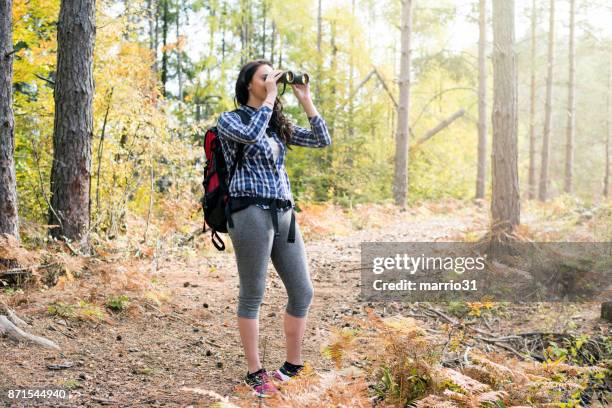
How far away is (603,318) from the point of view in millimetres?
5773

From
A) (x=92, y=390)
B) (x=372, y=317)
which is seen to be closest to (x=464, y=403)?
(x=372, y=317)

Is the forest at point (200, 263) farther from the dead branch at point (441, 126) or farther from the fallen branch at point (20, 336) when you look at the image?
the dead branch at point (441, 126)

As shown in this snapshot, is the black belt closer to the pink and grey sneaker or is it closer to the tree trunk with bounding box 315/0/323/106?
the pink and grey sneaker

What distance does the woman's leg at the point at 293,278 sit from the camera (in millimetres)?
3578

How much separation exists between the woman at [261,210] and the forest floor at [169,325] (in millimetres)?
273

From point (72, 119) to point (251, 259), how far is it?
15.0 ft

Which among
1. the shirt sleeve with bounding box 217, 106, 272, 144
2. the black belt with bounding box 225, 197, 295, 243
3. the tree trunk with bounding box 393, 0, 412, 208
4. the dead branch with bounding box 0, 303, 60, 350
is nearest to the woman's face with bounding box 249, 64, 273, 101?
the shirt sleeve with bounding box 217, 106, 272, 144

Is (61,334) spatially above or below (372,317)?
below

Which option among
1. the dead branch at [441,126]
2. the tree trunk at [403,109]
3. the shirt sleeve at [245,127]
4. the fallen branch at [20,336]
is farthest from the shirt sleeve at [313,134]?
the dead branch at [441,126]

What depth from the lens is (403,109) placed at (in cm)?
1686

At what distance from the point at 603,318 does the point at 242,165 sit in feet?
13.9

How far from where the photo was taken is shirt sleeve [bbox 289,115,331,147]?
3863 millimetres

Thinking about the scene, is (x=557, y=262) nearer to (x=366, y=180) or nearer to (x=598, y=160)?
(x=366, y=180)

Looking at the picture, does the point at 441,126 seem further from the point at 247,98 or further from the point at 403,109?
the point at 247,98
